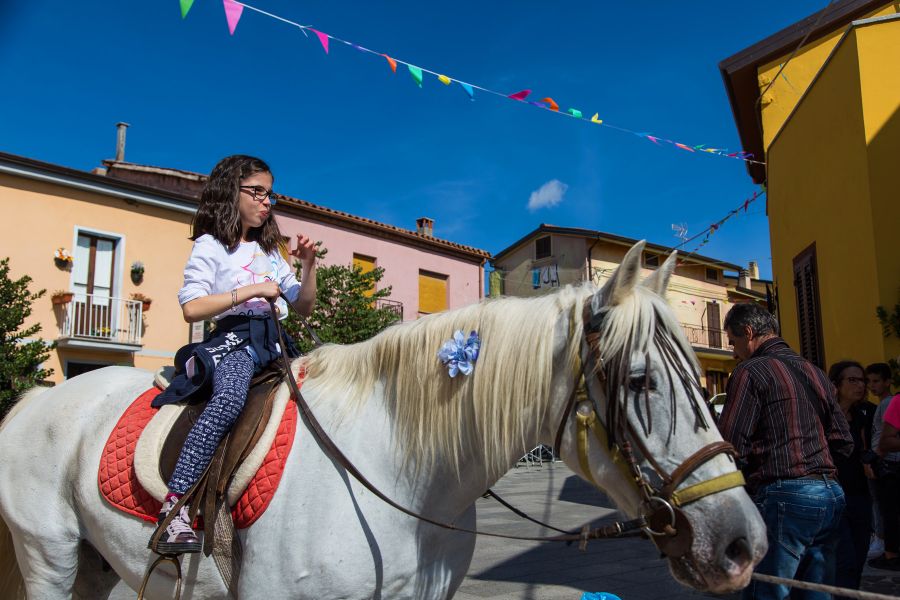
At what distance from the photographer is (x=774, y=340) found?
328 cm

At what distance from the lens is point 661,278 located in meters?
1.97

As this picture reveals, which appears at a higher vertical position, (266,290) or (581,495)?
(266,290)

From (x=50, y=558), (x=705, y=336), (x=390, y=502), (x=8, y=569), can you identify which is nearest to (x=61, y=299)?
(x=8, y=569)

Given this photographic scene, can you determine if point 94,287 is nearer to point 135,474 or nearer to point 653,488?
point 135,474

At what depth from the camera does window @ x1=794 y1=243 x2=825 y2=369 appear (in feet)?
27.5

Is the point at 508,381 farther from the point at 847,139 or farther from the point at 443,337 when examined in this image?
the point at 847,139

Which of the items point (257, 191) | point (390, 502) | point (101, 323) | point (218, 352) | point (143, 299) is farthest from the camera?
point (143, 299)

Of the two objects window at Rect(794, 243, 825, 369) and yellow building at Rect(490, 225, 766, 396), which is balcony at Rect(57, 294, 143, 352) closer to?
window at Rect(794, 243, 825, 369)

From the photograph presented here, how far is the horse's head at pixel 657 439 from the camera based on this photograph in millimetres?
1631

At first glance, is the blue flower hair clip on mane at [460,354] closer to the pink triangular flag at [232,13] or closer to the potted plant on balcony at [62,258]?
the pink triangular flag at [232,13]

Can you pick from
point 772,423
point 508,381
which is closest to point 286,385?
point 508,381

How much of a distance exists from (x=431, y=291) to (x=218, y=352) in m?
24.7

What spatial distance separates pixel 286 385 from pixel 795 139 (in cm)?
925

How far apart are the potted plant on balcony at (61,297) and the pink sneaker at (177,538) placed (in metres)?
17.2
